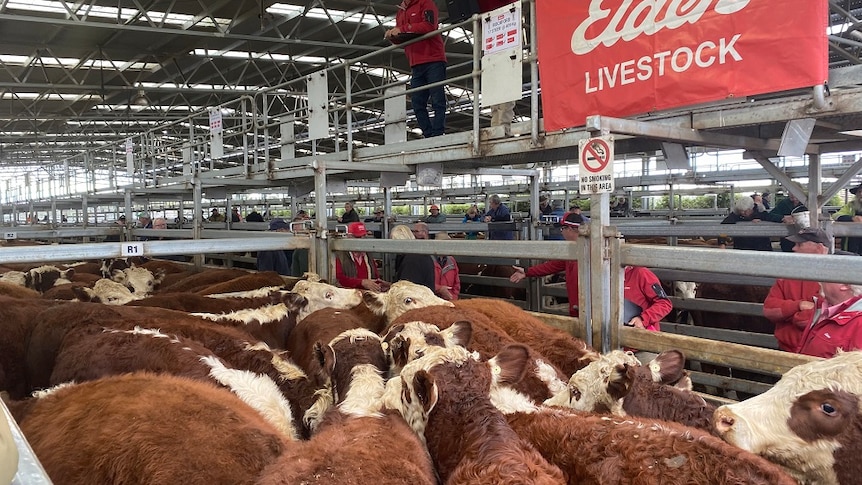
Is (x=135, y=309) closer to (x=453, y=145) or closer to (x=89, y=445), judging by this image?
(x=89, y=445)

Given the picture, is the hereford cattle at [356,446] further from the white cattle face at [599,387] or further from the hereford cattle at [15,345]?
the hereford cattle at [15,345]

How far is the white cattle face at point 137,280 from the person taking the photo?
7094mm

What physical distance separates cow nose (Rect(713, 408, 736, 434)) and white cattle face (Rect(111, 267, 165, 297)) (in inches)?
263

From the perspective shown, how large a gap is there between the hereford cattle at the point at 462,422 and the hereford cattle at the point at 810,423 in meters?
0.80

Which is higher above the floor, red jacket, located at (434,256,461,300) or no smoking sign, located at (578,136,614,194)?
no smoking sign, located at (578,136,614,194)

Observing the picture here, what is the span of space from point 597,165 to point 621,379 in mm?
1076

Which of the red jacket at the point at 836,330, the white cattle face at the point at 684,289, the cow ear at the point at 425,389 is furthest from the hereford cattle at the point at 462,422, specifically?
the white cattle face at the point at 684,289

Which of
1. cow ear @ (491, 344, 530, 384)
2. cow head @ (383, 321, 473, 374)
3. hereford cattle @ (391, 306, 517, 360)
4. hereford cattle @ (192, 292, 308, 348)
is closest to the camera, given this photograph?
cow ear @ (491, 344, 530, 384)

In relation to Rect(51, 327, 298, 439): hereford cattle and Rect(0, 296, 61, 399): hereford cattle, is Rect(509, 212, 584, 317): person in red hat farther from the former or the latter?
Rect(0, 296, 61, 399): hereford cattle

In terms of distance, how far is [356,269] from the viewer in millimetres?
6520

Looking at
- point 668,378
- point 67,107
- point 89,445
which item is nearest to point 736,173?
point 668,378

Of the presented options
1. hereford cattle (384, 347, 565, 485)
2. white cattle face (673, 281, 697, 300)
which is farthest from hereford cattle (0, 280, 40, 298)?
white cattle face (673, 281, 697, 300)

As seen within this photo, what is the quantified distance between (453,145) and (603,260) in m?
2.18

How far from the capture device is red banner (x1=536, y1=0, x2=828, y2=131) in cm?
276
